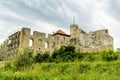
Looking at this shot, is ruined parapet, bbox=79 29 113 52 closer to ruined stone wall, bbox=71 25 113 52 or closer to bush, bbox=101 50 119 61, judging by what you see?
ruined stone wall, bbox=71 25 113 52

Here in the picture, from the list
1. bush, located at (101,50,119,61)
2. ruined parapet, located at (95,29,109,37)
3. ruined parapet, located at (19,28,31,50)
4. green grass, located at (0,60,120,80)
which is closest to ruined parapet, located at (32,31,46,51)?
ruined parapet, located at (19,28,31,50)

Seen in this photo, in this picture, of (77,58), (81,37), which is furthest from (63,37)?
(77,58)

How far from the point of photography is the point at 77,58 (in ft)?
86.5

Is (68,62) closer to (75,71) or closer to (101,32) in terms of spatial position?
(75,71)

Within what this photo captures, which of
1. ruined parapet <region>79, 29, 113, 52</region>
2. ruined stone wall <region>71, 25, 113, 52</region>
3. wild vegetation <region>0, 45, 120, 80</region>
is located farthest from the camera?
ruined stone wall <region>71, 25, 113, 52</region>

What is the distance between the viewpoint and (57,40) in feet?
143

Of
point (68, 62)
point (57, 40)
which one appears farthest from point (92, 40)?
point (68, 62)

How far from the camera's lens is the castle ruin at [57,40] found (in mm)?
38600

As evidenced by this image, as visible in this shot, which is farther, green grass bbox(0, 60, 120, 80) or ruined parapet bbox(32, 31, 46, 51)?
ruined parapet bbox(32, 31, 46, 51)

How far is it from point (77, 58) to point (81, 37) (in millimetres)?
16258

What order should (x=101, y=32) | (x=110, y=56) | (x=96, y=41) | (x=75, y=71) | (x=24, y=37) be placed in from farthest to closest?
1. (x=24, y=37)
2. (x=96, y=41)
3. (x=101, y=32)
4. (x=110, y=56)
5. (x=75, y=71)

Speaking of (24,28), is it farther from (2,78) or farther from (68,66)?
(2,78)

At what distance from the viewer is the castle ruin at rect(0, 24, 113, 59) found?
127ft

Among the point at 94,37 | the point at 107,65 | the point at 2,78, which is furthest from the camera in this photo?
the point at 94,37
